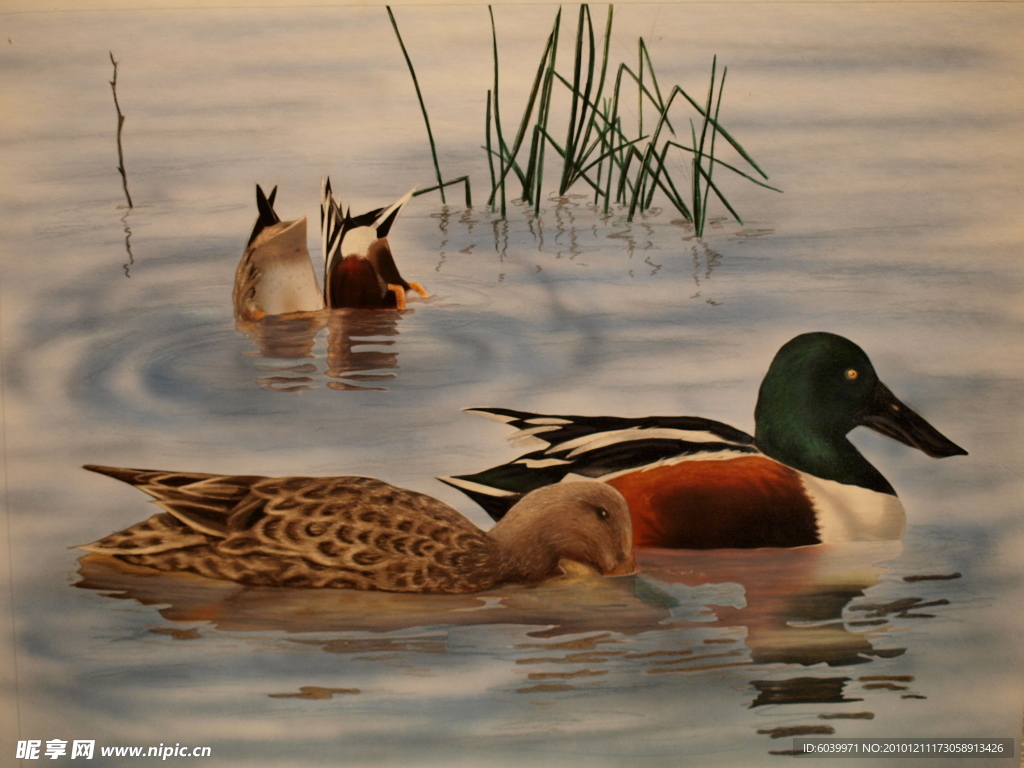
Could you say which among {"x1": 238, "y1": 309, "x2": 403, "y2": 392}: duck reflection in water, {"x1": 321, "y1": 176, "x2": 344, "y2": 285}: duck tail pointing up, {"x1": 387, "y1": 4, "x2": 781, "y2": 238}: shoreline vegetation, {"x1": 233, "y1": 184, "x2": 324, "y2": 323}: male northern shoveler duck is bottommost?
{"x1": 238, "y1": 309, "x2": 403, "y2": 392}: duck reflection in water

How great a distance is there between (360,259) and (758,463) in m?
0.61

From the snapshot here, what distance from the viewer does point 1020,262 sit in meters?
1.13

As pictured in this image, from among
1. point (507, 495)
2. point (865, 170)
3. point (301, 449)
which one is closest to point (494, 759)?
point (507, 495)

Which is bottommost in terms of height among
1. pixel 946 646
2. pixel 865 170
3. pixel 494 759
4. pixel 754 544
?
pixel 494 759

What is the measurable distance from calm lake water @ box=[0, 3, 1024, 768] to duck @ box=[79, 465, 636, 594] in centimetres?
3

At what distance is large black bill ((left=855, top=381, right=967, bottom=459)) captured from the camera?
1109 mm

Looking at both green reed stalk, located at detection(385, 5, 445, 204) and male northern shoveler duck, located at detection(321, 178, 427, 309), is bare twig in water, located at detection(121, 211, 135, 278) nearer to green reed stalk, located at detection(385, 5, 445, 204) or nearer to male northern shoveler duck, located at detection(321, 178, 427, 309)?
male northern shoveler duck, located at detection(321, 178, 427, 309)

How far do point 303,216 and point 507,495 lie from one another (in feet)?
1.54

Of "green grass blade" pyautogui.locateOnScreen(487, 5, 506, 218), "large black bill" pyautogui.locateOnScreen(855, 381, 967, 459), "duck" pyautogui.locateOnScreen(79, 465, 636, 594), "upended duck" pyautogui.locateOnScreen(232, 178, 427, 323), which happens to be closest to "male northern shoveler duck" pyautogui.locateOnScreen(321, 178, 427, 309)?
"upended duck" pyautogui.locateOnScreen(232, 178, 427, 323)

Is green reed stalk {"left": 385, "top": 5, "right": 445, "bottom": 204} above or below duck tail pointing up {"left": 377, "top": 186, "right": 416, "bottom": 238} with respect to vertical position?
above

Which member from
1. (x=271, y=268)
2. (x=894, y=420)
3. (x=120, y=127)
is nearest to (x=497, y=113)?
(x=271, y=268)

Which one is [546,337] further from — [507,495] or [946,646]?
[946,646]

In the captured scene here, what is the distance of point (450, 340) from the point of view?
3.62ft

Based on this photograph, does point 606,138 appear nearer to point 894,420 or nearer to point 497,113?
point 497,113
